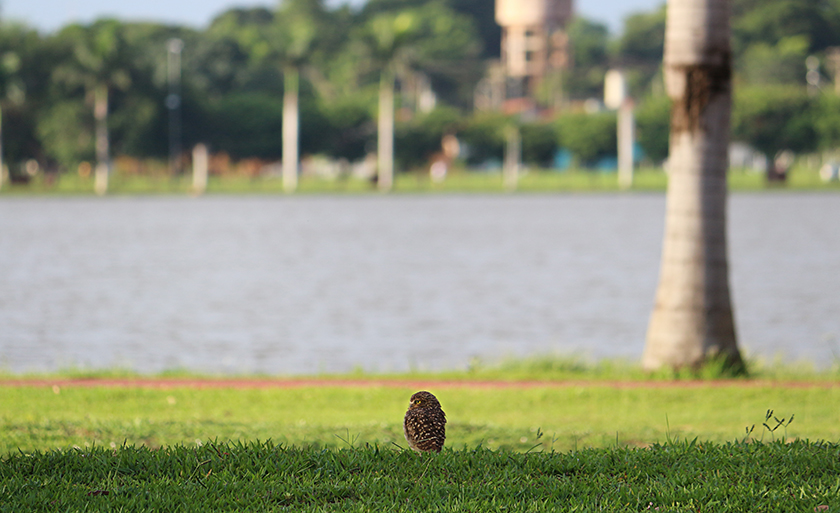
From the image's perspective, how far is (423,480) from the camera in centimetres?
658

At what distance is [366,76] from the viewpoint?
130 meters

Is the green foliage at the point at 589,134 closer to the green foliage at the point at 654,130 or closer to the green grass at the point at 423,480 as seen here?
the green foliage at the point at 654,130

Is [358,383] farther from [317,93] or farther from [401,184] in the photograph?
[317,93]

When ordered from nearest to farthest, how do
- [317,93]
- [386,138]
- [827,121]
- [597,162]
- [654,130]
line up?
[386,138] → [827,121] → [654,130] → [597,162] → [317,93]

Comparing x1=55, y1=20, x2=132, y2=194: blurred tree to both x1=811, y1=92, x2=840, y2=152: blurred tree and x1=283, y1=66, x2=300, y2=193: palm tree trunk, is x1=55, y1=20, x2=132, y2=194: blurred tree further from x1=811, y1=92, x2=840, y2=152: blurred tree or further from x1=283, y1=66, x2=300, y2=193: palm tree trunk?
x1=811, y1=92, x2=840, y2=152: blurred tree

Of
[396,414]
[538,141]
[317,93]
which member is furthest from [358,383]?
[317,93]

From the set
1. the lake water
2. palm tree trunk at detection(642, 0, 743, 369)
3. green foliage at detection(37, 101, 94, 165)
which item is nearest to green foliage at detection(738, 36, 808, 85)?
green foliage at detection(37, 101, 94, 165)

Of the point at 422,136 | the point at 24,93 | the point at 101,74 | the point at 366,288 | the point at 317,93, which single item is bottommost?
the point at 366,288

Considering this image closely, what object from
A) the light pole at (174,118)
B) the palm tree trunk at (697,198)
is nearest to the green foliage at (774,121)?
the light pole at (174,118)

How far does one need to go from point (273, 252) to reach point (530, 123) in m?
69.5

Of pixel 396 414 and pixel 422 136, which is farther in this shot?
pixel 422 136

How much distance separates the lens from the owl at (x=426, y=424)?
702cm

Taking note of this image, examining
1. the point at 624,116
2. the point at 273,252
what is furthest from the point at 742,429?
the point at 624,116

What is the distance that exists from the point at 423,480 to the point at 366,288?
75.8 ft
